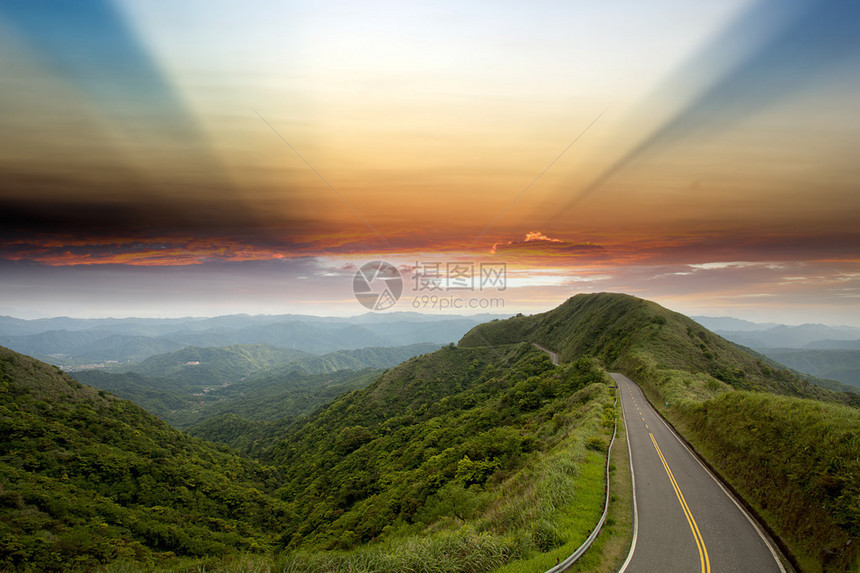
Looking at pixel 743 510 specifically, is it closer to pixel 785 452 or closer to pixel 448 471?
pixel 785 452

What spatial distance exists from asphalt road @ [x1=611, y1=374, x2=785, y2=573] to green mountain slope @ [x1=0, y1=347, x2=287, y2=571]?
114 ft

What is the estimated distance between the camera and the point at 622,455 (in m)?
22.1

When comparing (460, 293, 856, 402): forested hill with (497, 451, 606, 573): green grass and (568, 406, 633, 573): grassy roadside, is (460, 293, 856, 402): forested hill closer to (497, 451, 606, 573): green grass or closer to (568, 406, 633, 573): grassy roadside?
(568, 406, 633, 573): grassy roadside

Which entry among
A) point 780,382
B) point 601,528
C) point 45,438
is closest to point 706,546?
point 601,528


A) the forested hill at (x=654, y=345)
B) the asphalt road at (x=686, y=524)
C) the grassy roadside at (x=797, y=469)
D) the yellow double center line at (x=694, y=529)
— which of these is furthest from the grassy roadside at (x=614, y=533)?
the forested hill at (x=654, y=345)

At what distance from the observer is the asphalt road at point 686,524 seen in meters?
11.6

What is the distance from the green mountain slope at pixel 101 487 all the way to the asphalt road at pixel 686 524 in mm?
34652

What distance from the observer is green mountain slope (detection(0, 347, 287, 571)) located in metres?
26.1

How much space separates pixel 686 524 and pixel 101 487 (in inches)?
2374

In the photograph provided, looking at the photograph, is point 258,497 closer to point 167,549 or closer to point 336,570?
point 167,549

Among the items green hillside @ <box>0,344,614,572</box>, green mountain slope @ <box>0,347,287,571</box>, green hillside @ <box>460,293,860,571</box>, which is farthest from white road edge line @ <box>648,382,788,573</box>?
green mountain slope @ <box>0,347,287,571</box>

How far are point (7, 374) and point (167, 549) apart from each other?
51733mm

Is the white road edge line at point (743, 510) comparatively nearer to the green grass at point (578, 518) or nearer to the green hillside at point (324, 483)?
the green hillside at point (324, 483)

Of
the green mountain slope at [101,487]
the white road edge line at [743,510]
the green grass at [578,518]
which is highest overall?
the green grass at [578,518]
